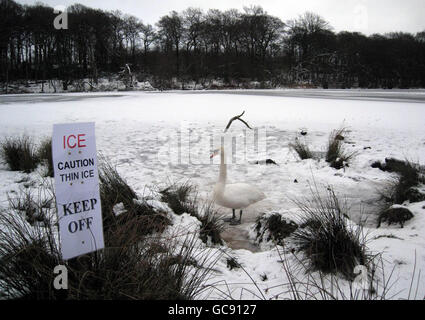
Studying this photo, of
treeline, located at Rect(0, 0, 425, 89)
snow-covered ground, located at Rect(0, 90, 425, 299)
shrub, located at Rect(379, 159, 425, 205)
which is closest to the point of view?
snow-covered ground, located at Rect(0, 90, 425, 299)

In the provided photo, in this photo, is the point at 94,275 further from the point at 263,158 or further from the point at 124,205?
the point at 263,158

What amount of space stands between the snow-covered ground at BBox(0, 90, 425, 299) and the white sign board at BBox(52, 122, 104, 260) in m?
0.94

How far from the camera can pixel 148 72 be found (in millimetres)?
44219

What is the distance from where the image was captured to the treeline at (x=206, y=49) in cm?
3478

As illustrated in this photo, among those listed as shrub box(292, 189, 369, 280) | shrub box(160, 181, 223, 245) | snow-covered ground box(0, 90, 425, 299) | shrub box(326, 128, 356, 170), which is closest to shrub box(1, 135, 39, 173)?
snow-covered ground box(0, 90, 425, 299)

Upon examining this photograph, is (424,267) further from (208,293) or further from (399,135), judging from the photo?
(399,135)

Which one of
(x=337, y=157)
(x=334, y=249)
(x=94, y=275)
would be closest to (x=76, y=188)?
(x=94, y=275)

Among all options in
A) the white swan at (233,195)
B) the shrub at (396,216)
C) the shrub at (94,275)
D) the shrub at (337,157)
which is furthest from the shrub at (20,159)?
the shrub at (337,157)

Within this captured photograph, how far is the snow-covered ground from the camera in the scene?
2465 millimetres

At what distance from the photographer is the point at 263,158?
6.65m

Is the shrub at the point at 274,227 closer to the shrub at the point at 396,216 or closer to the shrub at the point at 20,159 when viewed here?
the shrub at the point at 396,216

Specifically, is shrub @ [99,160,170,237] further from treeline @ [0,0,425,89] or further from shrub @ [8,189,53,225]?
treeline @ [0,0,425,89]

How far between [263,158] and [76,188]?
5.41m

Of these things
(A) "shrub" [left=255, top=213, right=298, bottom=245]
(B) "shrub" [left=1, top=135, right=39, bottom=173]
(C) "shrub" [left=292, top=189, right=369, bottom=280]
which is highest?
(B) "shrub" [left=1, top=135, right=39, bottom=173]
